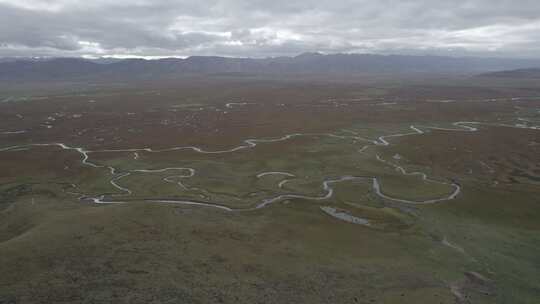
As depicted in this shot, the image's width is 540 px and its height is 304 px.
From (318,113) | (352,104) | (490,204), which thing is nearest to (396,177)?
(490,204)

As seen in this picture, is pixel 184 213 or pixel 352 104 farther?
pixel 352 104

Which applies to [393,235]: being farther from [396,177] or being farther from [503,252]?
[396,177]

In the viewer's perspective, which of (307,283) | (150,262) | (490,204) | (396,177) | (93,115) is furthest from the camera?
(93,115)

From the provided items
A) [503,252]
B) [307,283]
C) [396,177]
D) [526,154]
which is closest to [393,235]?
[503,252]

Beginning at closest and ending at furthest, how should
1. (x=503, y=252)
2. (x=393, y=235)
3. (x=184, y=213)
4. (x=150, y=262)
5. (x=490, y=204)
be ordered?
(x=150, y=262) < (x=503, y=252) < (x=393, y=235) < (x=184, y=213) < (x=490, y=204)

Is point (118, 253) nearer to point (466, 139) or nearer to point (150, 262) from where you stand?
point (150, 262)

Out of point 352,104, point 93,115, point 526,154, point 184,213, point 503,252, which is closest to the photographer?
point 503,252
